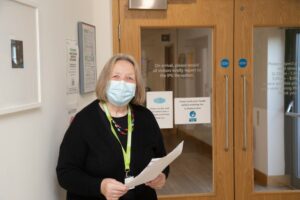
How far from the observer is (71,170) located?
1.89m

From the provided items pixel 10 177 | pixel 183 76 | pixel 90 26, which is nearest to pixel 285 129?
pixel 183 76

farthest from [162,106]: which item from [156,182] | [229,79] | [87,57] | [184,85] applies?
[156,182]

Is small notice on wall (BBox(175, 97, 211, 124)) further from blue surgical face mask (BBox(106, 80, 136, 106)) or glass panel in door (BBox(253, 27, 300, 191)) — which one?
blue surgical face mask (BBox(106, 80, 136, 106))

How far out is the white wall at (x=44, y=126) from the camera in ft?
5.13

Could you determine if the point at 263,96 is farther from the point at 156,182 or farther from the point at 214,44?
the point at 156,182

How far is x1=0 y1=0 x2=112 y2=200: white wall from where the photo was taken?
61.5 inches

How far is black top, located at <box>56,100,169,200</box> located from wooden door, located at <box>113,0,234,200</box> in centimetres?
125

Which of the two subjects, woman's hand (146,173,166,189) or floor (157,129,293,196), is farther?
floor (157,129,293,196)

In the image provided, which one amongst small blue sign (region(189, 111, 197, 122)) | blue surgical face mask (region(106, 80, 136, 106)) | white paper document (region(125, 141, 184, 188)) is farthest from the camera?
small blue sign (region(189, 111, 197, 122))

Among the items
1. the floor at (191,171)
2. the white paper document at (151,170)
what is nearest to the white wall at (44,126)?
the white paper document at (151,170)

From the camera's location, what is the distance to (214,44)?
3.27 m

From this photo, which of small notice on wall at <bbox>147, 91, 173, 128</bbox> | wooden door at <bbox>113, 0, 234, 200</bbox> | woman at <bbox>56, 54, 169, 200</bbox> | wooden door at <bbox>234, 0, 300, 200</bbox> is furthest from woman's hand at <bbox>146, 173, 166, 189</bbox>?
wooden door at <bbox>234, 0, 300, 200</bbox>

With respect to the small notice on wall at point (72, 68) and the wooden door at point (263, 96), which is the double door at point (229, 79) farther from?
the small notice on wall at point (72, 68)

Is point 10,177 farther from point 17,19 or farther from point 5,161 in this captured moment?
point 17,19
